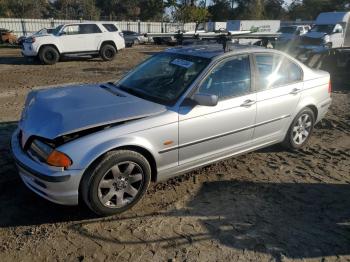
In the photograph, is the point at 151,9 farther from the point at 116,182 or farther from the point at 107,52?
the point at 116,182

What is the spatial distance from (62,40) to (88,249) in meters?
13.5

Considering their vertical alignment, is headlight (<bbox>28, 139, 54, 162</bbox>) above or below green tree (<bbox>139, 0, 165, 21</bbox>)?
below

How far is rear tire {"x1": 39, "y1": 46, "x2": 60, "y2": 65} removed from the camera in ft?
47.8

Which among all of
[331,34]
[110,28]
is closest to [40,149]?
[110,28]

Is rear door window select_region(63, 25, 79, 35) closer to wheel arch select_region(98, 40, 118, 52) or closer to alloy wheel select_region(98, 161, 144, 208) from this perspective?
wheel arch select_region(98, 40, 118, 52)

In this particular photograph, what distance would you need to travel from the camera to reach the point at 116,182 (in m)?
3.56

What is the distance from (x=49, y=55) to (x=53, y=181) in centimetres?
1287

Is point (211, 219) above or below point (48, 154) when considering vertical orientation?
below

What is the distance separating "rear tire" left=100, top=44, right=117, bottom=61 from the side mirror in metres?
13.2

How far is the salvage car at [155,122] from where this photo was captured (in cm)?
333

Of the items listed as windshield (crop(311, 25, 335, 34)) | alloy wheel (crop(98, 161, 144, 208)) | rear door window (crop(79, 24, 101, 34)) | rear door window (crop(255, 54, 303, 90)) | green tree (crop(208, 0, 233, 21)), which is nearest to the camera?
alloy wheel (crop(98, 161, 144, 208))

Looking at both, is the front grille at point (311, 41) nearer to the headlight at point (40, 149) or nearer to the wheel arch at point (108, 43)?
the wheel arch at point (108, 43)

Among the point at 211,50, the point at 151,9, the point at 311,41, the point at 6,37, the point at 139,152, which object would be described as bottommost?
the point at 139,152

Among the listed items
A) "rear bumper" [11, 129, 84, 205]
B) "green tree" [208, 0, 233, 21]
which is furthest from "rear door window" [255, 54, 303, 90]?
"green tree" [208, 0, 233, 21]
